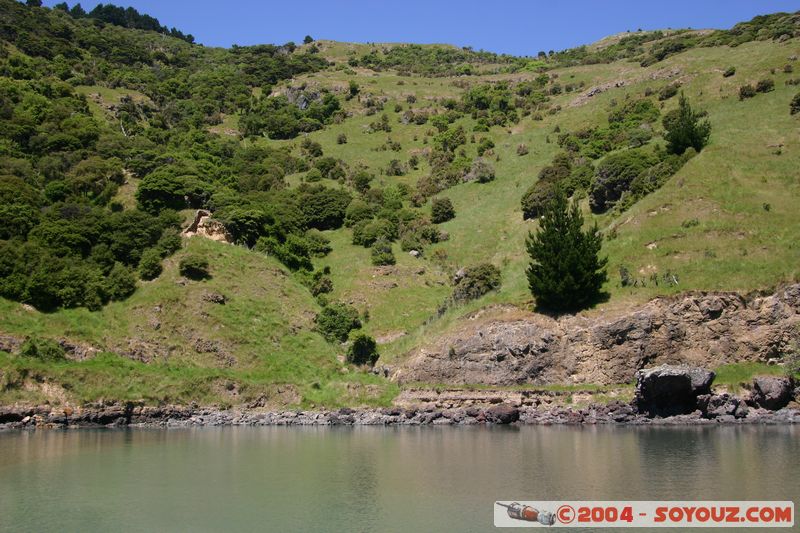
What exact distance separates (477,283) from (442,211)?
22.4m

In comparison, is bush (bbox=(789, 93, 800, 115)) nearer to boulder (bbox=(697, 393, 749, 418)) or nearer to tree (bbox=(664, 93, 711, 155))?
tree (bbox=(664, 93, 711, 155))

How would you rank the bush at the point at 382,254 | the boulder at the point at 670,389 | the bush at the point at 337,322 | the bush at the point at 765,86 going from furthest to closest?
the bush at the point at 765,86 → the bush at the point at 382,254 → the bush at the point at 337,322 → the boulder at the point at 670,389

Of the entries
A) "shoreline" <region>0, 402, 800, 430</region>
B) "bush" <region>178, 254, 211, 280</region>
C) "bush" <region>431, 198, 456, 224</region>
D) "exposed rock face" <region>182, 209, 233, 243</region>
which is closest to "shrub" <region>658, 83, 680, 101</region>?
"bush" <region>431, 198, 456, 224</region>

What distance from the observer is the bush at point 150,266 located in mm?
59219

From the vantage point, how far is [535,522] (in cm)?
1806

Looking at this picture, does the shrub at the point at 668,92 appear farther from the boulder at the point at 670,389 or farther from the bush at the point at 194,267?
the bush at the point at 194,267

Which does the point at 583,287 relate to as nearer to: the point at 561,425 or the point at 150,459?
the point at 561,425

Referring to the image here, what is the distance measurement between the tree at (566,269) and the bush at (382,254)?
21.2 m

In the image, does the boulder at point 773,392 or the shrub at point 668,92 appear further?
the shrub at point 668,92

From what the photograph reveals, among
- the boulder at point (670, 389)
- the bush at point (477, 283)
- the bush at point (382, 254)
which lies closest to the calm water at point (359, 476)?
the boulder at point (670, 389)

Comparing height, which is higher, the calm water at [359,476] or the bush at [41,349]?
the bush at [41,349]

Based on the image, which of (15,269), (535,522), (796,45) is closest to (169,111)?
(15,269)

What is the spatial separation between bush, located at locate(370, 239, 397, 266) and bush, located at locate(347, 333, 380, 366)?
15148 millimetres

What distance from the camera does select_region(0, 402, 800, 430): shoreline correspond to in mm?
42531
